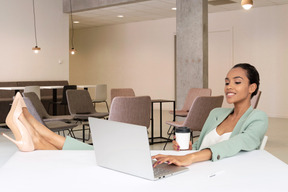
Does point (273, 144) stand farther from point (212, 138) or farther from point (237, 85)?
point (237, 85)

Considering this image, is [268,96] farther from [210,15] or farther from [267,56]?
[210,15]

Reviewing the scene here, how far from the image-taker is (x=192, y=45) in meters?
7.70

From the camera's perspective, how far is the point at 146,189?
1.33 m

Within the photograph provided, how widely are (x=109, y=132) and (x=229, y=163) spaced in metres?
0.51

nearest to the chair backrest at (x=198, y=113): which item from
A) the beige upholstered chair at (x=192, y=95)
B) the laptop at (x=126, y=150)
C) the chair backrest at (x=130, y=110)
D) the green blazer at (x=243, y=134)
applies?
the chair backrest at (x=130, y=110)

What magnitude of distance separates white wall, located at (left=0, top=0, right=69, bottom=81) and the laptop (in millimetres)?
8524

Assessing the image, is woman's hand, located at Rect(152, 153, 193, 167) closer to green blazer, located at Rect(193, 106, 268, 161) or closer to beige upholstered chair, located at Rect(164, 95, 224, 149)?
green blazer, located at Rect(193, 106, 268, 161)

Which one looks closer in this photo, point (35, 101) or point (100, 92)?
point (35, 101)

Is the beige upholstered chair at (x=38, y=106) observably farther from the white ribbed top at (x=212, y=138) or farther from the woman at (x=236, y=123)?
the white ribbed top at (x=212, y=138)

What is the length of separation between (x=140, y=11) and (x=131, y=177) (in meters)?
9.90

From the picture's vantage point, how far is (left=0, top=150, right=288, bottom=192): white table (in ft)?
4.46

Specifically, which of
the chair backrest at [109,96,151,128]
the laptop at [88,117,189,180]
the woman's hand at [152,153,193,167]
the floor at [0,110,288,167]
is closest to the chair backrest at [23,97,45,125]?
the floor at [0,110,288,167]

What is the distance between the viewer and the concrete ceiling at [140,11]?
9844 millimetres

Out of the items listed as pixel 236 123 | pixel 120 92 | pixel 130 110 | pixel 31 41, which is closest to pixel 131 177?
pixel 236 123
